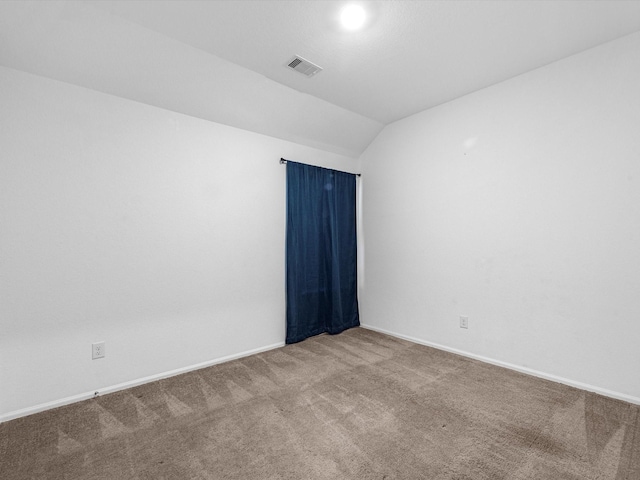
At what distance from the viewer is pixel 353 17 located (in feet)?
6.40

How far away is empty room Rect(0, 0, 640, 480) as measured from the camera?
5.83 ft

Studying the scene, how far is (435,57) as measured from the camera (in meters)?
2.40

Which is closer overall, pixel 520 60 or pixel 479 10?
pixel 479 10

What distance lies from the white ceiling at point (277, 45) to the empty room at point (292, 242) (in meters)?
0.02

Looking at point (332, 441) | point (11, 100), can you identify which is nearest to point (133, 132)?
point (11, 100)

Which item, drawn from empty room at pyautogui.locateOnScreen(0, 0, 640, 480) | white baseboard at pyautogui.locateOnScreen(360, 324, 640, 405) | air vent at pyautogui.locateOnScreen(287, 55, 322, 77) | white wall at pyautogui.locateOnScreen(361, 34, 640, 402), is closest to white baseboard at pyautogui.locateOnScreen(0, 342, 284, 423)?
empty room at pyautogui.locateOnScreen(0, 0, 640, 480)

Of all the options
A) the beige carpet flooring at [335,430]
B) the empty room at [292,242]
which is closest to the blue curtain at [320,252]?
the empty room at [292,242]

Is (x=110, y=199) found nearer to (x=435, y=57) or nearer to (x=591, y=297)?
(x=435, y=57)

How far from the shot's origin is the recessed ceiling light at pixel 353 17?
1872 mm

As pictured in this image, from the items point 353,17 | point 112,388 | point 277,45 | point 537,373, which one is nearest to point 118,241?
point 112,388

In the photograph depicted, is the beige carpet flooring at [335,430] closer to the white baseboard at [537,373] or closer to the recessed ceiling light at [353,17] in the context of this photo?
the white baseboard at [537,373]

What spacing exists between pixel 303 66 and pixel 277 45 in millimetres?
313

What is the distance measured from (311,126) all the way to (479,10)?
185 cm

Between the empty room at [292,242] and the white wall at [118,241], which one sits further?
the white wall at [118,241]
